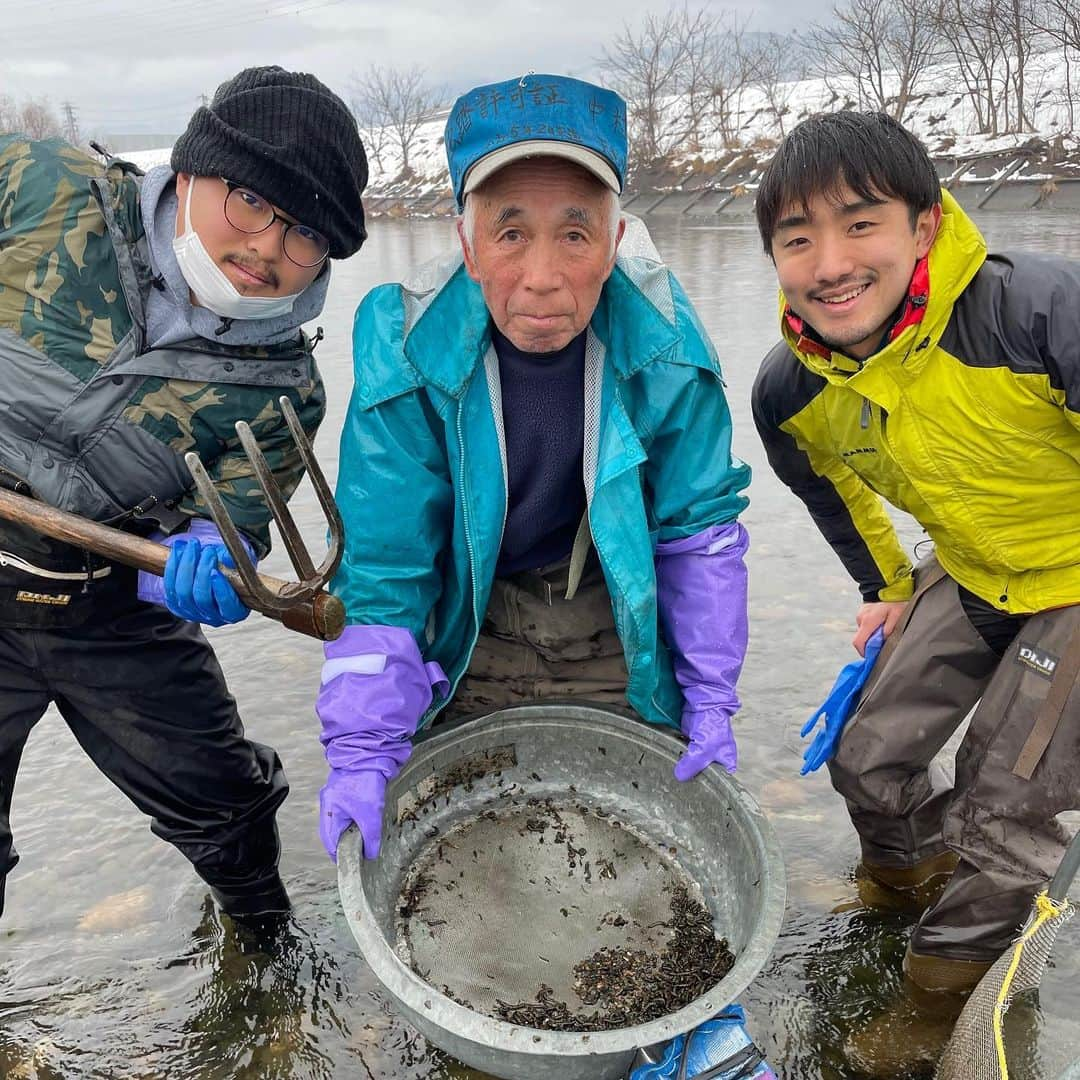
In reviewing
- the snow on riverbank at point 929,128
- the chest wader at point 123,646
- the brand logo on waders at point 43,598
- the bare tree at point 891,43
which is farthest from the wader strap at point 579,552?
the bare tree at point 891,43

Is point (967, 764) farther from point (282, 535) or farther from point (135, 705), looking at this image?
point (135, 705)

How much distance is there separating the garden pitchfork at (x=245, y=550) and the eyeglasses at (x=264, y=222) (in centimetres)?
40

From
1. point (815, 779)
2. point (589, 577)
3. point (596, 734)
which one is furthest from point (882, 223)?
point (815, 779)

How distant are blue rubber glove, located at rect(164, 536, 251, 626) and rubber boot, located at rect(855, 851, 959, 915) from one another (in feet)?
5.98

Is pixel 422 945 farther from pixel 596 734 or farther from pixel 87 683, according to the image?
pixel 87 683

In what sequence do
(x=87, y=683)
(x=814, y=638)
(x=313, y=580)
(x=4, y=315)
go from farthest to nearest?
(x=814, y=638) → (x=87, y=683) → (x=4, y=315) → (x=313, y=580)

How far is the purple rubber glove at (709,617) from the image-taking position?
2217 millimetres

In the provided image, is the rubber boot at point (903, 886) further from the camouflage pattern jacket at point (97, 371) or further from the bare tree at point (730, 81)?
the bare tree at point (730, 81)

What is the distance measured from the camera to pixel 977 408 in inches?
80.4

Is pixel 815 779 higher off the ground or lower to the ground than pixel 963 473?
lower

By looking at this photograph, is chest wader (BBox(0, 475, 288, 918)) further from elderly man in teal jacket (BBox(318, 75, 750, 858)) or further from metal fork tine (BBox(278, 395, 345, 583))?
metal fork tine (BBox(278, 395, 345, 583))

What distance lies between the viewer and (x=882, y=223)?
204 centimetres

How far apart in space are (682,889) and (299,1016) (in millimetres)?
975

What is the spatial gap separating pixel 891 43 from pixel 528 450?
35.0 meters
